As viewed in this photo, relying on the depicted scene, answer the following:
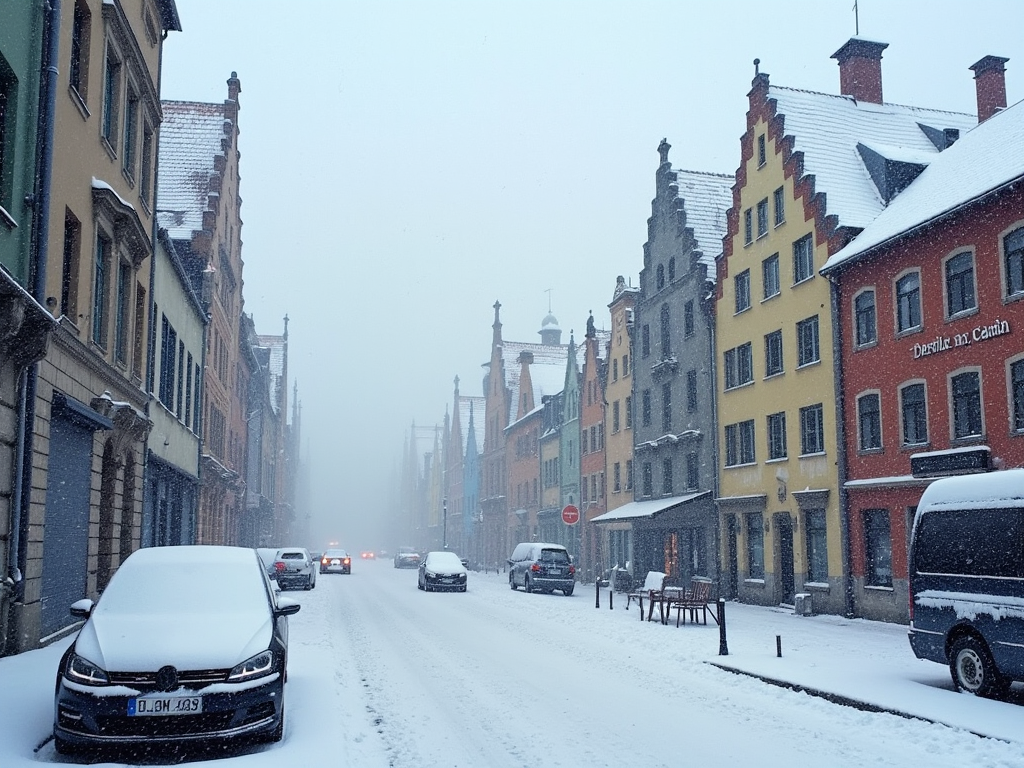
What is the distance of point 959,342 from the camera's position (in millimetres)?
22484

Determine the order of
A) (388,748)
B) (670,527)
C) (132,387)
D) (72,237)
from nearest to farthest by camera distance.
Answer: (388,748) < (72,237) < (132,387) < (670,527)

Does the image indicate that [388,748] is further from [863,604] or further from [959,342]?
[863,604]

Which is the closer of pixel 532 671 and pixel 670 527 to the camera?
pixel 532 671

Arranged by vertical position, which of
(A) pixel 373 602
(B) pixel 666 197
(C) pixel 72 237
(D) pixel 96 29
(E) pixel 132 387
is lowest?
(A) pixel 373 602

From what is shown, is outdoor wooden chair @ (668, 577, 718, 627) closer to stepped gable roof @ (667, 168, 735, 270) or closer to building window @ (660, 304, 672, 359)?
stepped gable roof @ (667, 168, 735, 270)

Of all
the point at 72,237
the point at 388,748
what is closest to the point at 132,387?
the point at 72,237

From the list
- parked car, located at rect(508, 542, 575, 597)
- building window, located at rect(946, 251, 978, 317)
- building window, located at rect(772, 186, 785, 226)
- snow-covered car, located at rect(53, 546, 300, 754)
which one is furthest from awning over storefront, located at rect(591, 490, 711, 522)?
snow-covered car, located at rect(53, 546, 300, 754)

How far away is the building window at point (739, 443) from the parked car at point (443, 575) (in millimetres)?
10791

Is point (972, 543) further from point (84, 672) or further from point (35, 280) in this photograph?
point (35, 280)

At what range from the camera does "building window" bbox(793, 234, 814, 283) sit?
2900cm

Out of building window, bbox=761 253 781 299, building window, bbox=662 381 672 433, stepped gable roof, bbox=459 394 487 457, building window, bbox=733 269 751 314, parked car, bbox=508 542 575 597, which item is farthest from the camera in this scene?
stepped gable roof, bbox=459 394 487 457

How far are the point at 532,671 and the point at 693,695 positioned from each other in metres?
2.80

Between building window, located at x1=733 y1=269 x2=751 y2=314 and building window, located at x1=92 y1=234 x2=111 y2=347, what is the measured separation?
2030cm

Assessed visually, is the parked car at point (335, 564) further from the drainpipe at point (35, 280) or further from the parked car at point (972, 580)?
the parked car at point (972, 580)
